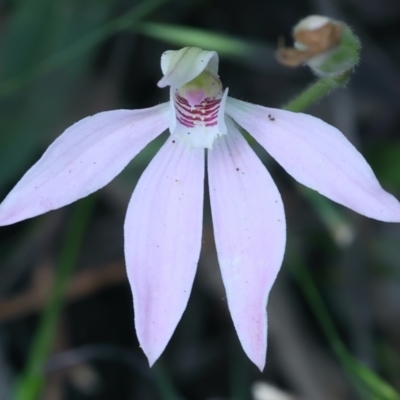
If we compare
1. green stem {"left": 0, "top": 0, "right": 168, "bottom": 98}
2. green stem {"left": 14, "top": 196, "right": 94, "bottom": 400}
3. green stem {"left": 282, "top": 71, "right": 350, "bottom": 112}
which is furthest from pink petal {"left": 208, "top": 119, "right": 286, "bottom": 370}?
green stem {"left": 14, "top": 196, "right": 94, "bottom": 400}

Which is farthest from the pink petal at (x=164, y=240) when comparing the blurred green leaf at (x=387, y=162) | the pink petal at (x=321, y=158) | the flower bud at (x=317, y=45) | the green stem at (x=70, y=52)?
the blurred green leaf at (x=387, y=162)

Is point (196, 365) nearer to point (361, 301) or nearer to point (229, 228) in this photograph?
point (361, 301)

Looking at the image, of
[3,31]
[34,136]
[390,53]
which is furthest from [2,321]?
[390,53]

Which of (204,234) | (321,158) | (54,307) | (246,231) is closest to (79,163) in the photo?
(246,231)

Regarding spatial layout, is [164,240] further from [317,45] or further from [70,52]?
[70,52]

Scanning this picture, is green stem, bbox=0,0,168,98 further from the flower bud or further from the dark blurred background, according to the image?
the flower bud

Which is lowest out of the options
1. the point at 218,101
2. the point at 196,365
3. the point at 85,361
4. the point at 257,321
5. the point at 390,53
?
the point at 196,365

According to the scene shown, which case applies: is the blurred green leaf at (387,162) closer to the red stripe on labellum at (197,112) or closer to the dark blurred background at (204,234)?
the dark blurred background at (204,234)
